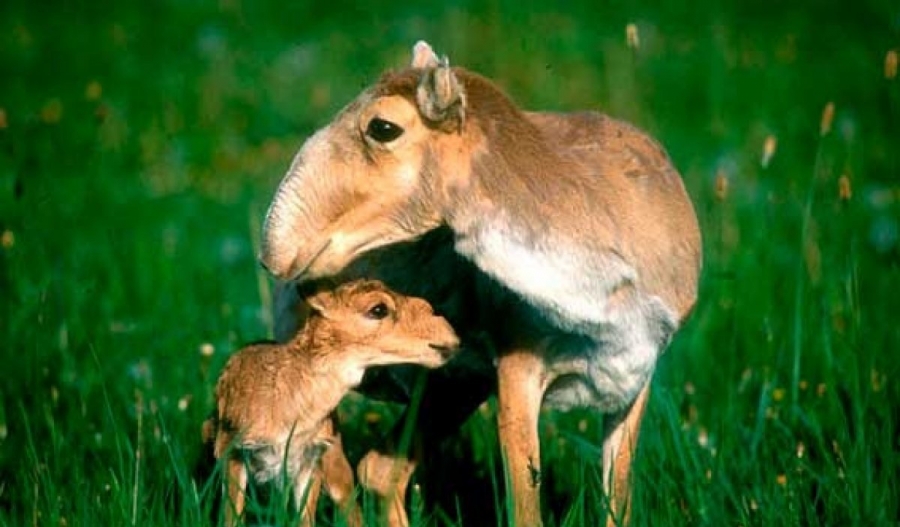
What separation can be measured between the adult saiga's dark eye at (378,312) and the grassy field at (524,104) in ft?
2.30

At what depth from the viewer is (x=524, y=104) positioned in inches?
480

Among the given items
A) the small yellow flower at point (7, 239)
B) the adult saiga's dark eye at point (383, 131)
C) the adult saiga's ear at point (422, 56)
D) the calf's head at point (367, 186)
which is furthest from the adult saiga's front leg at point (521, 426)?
the small yellow flower at point (7, 239)

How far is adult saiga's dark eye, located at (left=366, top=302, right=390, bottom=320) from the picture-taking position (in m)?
6.06

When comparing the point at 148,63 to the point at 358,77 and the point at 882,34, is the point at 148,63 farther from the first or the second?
the point at 882,34

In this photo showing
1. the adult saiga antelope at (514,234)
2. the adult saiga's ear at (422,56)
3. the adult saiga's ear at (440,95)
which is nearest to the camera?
the adult saiga's ear at (440,95)

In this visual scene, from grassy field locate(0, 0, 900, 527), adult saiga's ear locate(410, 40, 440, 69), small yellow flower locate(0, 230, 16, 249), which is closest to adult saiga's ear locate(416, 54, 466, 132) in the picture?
adult saiga's ear locate(410, 40, 440, 69)

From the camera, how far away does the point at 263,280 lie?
31.2ft

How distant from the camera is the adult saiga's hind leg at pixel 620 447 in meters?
6.21

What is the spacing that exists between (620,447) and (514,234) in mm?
1174

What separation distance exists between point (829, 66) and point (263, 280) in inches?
264

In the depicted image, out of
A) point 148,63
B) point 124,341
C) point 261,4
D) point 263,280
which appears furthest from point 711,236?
point 261,4

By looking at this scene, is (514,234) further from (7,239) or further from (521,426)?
(7,239)

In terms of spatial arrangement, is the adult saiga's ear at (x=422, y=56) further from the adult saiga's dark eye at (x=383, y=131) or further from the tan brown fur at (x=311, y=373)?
the tan brown fur at (x=311, y=373)

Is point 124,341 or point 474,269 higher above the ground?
point 474,269
